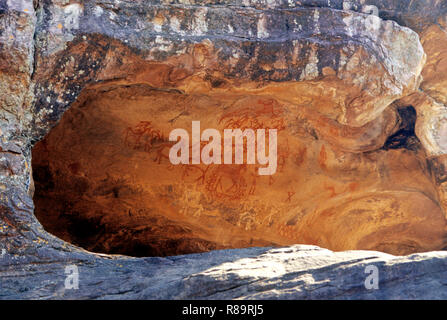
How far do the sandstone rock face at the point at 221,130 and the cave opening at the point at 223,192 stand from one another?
1 cm

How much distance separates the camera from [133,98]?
4012mm

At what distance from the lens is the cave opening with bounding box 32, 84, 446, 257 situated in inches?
173

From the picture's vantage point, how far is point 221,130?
4.30 meters

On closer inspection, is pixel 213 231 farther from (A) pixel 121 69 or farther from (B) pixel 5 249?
(B) pixel 5 249

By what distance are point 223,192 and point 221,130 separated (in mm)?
656

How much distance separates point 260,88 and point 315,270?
1.64m

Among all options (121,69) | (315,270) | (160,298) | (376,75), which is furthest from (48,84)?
(376,75)

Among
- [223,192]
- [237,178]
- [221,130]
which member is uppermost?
[221,130]

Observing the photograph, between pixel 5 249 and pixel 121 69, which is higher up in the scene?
pixel 121 69
